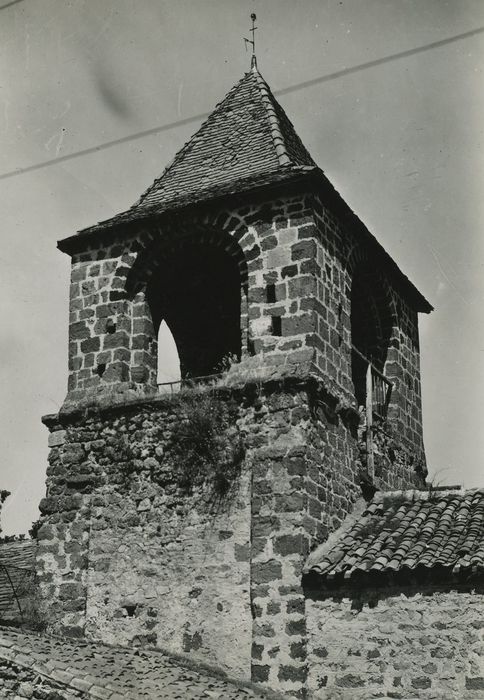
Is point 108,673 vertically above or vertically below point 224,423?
below

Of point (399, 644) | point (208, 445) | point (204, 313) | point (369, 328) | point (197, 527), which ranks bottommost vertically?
point (399, 644)

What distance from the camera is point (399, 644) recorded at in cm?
1048

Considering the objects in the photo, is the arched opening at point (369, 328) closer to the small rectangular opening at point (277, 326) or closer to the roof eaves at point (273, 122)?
the roof eaves at point (273, 122)

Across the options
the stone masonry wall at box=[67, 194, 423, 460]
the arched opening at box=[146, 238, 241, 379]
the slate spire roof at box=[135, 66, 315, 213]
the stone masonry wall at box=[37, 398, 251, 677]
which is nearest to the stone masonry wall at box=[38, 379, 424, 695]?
the stone masonry wall at box=[37, 398, 251, 677]

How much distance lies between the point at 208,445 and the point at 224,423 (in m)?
0.34

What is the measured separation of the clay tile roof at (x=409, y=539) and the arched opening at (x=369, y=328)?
2.60 metres

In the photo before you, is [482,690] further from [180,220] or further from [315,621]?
[180,220]

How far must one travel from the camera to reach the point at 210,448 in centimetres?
1212

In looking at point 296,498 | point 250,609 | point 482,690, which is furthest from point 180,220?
point 482,690

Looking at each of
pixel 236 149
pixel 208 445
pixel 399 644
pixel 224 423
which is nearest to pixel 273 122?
pixel 236 149

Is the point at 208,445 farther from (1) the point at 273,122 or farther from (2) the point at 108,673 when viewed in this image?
(1) the point at 273,122

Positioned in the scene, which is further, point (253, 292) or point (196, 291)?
point (196, 291)

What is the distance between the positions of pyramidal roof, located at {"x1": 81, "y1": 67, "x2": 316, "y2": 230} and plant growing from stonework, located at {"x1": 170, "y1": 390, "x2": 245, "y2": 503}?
2.94m

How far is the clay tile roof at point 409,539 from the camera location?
10.6 m
